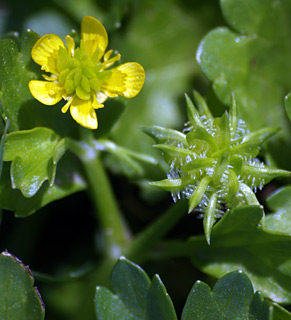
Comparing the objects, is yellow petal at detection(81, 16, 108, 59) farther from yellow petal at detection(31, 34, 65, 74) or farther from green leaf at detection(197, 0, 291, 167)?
green leaf at detection(197, 0, 291, 167)

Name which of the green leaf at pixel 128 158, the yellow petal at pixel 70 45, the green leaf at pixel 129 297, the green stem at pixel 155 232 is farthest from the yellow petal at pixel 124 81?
the green leaf at pixel 129 297

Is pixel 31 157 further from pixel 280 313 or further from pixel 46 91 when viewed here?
pixel 280 313

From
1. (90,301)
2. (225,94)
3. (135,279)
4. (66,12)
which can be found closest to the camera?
(135,279)

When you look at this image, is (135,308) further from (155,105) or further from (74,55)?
(155,105)

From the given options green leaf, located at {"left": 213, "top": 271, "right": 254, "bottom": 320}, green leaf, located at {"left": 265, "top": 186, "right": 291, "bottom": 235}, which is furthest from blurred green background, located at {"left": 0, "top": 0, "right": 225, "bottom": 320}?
green leaf, located at {"left": 213, "top": 271, "right": 254, "bottom": 320}

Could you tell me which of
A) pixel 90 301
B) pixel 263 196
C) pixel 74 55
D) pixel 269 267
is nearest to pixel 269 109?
pixel 263 196

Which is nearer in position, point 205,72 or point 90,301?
point 205,72
